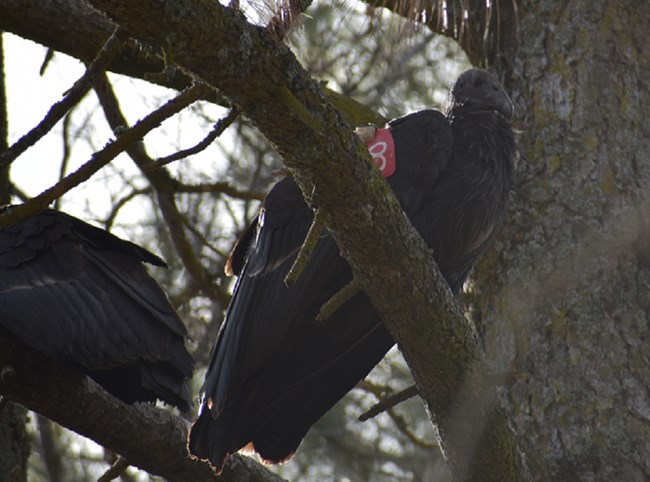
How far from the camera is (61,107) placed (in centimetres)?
221

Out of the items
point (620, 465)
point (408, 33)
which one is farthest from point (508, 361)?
point (408, 33)

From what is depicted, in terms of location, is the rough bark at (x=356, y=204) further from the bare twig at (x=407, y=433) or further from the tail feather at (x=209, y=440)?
the bare twig at (x=407, y=433)

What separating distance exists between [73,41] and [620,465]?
6.88ft

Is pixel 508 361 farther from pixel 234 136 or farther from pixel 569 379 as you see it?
pixel 234 136

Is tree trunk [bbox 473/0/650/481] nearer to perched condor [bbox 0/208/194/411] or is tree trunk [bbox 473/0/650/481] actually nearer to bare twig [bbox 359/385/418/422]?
bare twig [bbox 359/385/418/422]

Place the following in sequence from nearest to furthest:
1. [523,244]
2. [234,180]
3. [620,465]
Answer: [620,465] < [523,244] < [234,180]

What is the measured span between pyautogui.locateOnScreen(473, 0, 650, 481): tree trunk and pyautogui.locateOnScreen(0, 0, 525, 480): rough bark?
0.52m

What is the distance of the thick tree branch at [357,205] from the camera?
207 centimetres

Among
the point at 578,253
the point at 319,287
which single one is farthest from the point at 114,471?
the point at 578,253

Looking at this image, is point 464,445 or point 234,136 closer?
point 464,445

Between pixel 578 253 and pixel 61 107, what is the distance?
181cm

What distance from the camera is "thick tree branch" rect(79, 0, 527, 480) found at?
207 centimetres

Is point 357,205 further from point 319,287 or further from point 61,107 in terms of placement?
point 319,287

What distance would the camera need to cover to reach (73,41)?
11.5 feet
